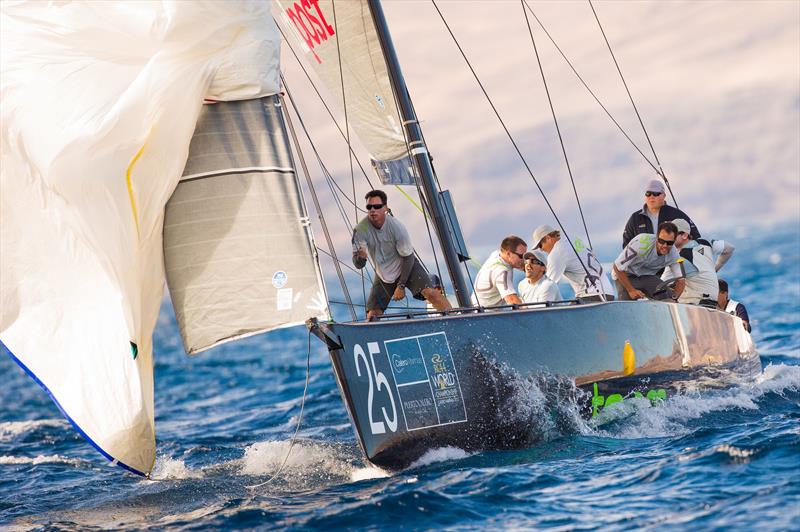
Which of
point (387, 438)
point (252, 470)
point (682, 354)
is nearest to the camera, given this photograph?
point (387, 438)

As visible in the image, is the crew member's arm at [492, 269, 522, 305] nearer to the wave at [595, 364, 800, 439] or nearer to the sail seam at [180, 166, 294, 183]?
the wave at [595, 364, 800, 439]

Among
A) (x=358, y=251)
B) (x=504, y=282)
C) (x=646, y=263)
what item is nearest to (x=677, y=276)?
(x=646, y=263)

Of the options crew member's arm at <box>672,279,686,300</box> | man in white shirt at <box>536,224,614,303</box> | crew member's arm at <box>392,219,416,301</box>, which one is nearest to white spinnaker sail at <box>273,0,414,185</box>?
crew member's arm at <box>392,219,416,301</box>

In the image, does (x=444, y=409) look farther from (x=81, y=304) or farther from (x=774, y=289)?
(x=774, y=289)

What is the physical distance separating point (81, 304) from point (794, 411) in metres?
5.92

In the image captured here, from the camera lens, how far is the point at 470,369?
768 centimetres

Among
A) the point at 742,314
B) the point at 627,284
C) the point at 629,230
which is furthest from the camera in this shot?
the point at 742,314

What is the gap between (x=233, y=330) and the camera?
24.8 ft

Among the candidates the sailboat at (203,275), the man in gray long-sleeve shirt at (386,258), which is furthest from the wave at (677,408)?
the man in gray long-sleeve shirt at (386,258)

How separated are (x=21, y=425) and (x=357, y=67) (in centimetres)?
834

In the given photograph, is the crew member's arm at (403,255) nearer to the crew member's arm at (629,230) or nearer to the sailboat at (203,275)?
the sailboat at (203,275)

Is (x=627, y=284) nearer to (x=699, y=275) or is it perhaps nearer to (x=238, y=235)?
(x=699, y=275)

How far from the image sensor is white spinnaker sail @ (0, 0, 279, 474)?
7.53 meters

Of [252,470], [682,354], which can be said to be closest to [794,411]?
[682,354]
